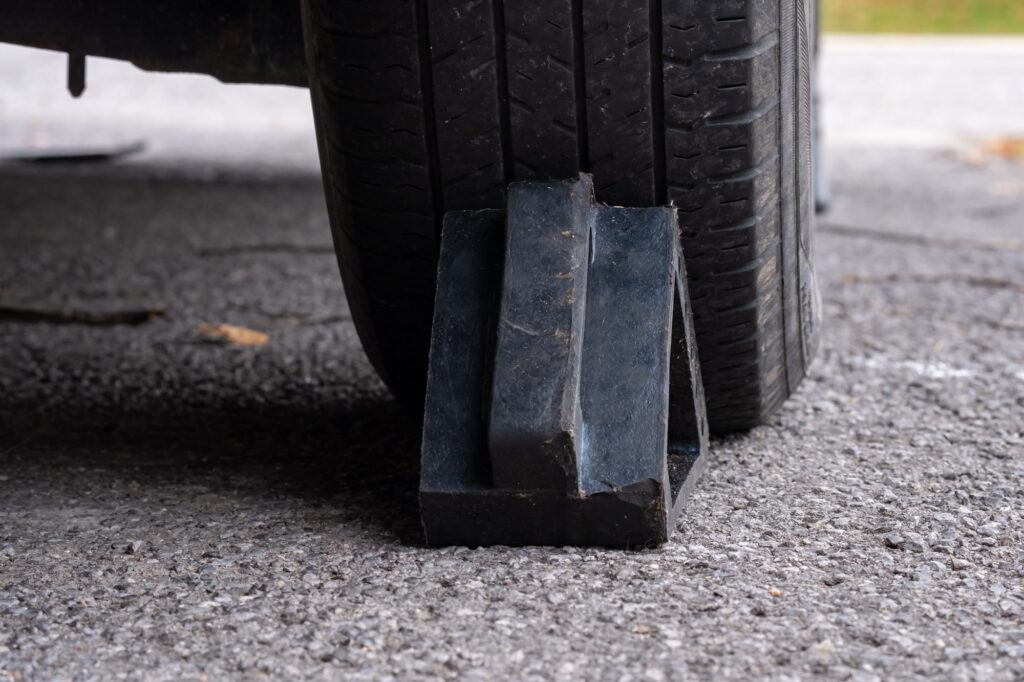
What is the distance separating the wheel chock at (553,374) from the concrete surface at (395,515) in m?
0.05

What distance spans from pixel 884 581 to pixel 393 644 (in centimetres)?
50

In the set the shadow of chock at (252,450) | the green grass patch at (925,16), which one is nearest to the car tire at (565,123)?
the shadow of chock at (252,450)

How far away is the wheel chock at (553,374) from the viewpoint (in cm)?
127

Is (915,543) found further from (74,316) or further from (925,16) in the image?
(925,16)

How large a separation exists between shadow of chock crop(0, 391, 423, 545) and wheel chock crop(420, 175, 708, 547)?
13cm

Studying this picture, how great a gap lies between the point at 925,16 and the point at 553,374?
876 cm

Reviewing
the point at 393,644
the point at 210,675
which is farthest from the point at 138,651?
the point at 393,644

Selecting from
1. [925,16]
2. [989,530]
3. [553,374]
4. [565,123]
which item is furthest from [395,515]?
[925,16]

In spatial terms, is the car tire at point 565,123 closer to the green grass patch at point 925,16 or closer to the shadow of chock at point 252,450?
the shadow of chock at point 252,450

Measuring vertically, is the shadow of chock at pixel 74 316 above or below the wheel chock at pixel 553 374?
below

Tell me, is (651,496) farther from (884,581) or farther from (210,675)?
(210,675)

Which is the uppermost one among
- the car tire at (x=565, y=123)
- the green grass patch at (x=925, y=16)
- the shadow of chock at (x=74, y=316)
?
the car tire at (x=565, y=123)

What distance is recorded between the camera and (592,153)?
4.52 ft

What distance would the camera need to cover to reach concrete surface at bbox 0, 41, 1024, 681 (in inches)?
43.6
